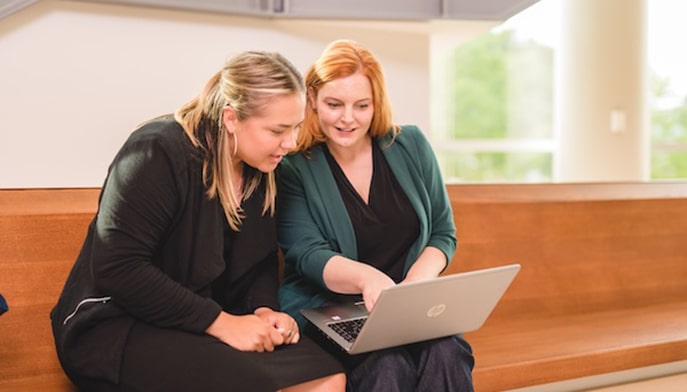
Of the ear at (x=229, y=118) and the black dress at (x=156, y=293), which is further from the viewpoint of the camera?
the ear at (x=229, y=118)

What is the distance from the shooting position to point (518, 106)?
6.81m

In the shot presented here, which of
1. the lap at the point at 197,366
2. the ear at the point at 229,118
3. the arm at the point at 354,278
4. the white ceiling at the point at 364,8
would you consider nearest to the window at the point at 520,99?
the white ceiling at the point at 364,8

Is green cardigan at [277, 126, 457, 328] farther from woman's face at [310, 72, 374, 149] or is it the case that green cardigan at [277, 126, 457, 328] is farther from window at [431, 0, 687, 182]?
window at [431, 0, 687, 182]

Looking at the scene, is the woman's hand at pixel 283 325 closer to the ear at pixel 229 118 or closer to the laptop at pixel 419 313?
the laptop at pixel 419 313

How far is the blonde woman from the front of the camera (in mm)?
1424

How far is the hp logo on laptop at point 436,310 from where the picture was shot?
1.53 metres

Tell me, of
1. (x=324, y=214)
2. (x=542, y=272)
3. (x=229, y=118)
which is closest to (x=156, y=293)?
(x=229, y=118)

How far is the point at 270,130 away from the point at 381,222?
449 millimetres

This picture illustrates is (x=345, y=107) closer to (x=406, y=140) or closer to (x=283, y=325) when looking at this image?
(x=406, y=140)

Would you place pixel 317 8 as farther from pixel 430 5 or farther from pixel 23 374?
pixel 23 374

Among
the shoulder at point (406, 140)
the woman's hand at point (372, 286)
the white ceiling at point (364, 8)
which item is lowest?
the woman's hand at point (372, 286)

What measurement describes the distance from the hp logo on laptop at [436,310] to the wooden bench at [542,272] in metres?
0.42

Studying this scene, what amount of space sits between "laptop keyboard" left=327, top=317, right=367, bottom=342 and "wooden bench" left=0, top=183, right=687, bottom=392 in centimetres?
42

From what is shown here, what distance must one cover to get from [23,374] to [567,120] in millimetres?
4113
